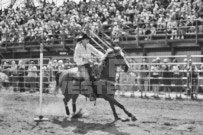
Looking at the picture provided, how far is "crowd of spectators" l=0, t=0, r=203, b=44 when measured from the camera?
16.8m

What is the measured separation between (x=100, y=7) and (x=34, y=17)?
6.89m

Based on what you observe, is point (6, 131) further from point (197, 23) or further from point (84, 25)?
point (84, 25)

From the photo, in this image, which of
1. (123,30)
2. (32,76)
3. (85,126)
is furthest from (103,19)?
(85,126)

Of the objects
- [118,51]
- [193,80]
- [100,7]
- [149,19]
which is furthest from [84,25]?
[118,51]

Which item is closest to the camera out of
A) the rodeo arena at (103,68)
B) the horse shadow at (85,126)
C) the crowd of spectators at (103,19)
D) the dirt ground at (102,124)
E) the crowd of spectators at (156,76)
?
the dirt ground at (102,124)

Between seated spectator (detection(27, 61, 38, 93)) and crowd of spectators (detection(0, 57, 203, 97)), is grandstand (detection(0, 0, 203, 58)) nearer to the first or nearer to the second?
crowd of spectators (detection(0, 57, 203, 97))

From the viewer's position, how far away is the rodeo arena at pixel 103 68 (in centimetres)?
834

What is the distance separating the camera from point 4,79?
1530 cm

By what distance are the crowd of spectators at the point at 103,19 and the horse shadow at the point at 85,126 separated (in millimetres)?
9681

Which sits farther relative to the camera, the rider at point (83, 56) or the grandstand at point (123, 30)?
the grandstand at point (123, 30)

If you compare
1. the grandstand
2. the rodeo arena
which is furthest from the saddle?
the grandstand

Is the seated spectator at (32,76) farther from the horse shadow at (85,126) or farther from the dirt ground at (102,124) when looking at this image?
the horse shadow at (85,126)

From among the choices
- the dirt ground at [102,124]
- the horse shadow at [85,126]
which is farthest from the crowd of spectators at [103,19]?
the horse shadow at [85,126]

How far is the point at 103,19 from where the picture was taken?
800 inches
